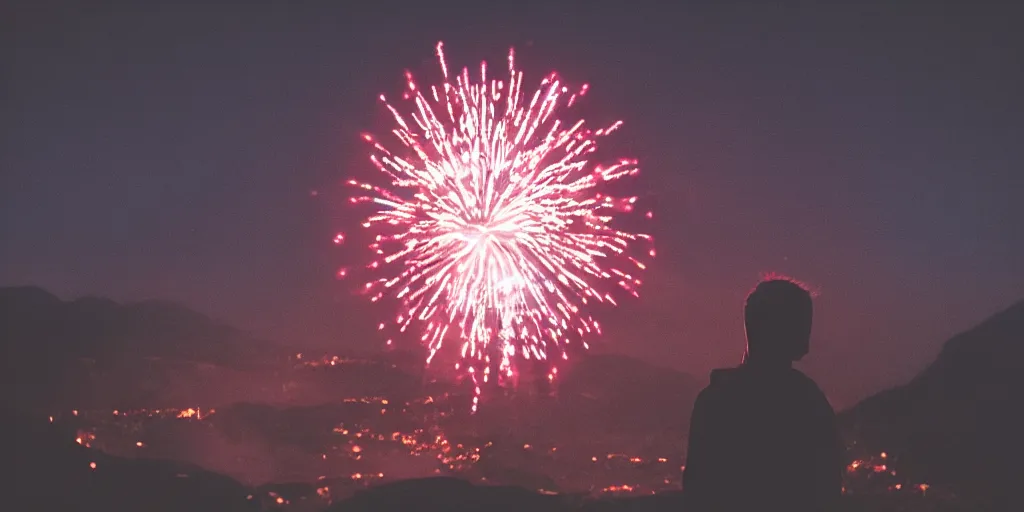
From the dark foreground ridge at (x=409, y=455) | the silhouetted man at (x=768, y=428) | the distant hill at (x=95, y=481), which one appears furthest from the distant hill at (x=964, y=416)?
the silhouetted man at (x=768, y=428)

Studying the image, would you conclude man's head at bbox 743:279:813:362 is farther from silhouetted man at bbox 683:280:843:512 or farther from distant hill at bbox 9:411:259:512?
distant hill at bbox 9:411:259:512

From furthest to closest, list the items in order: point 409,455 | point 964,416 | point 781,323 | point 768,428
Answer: point 409,455
point 964,416
point 781,323
point 768,428

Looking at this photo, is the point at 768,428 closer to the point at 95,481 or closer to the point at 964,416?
the point at 95,481

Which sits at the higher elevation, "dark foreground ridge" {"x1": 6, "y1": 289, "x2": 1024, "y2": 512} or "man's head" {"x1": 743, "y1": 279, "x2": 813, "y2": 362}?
"dark foreground ridge" {"x1": 6, "y1": 289, "x2": 1024, "y2": 512}

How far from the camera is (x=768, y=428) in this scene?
15.0 feet

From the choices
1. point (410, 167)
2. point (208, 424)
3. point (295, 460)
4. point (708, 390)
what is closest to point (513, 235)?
point (410, 167)

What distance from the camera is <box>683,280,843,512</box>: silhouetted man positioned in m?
4.54

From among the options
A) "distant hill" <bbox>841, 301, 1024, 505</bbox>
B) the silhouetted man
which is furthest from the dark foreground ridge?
the silhouetted man

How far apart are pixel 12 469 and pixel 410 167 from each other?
6485 centimetres

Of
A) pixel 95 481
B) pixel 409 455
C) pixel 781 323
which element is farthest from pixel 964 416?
pixel 781 323

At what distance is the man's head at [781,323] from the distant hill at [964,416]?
86.6m

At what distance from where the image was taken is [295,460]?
13212 centimetres

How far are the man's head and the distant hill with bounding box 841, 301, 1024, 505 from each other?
8662 cm

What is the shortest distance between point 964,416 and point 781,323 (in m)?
114
